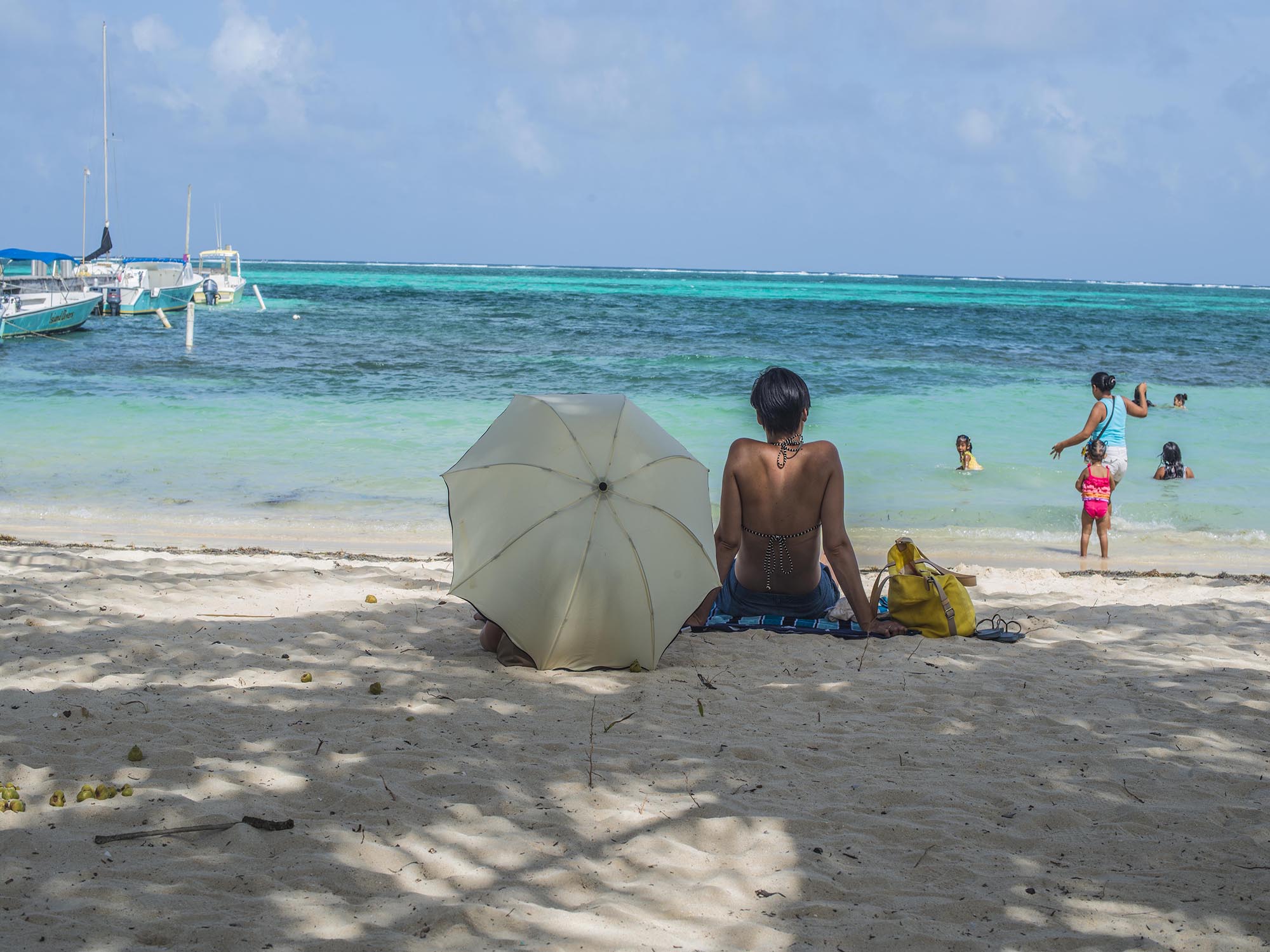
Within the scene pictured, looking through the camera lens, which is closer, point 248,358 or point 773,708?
point 773,708

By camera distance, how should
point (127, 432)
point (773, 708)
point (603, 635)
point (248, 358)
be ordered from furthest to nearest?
point (248, 358)
point (127, 432)
point (603, 635)
point (773, 708)

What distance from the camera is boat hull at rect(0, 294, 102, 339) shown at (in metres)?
24.1

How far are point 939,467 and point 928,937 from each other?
9.77 meters

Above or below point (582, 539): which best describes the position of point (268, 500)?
below

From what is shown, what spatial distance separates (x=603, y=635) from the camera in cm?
404

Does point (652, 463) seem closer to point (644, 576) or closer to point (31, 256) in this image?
point (644, 576)

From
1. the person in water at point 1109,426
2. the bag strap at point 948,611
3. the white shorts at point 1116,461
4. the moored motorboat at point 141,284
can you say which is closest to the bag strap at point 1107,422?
the person in water at point 1109,426

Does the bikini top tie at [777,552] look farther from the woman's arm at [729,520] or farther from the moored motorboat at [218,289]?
the moored motorboat at [218,289]

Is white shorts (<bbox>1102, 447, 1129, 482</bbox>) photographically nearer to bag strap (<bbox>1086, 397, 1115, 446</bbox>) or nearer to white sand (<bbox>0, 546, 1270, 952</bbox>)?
bag strap (<bbox>1086, 397, 1115, 446</bbox>)

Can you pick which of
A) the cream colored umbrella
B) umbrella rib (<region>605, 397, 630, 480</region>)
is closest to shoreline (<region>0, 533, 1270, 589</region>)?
the cream colored umbrella

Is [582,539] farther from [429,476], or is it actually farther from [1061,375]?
[1061,375]

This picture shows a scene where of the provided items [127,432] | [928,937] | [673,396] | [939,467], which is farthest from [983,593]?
[673,396]

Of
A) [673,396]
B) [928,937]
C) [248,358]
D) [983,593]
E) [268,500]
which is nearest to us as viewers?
[928,937]

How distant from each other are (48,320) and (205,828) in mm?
27041
